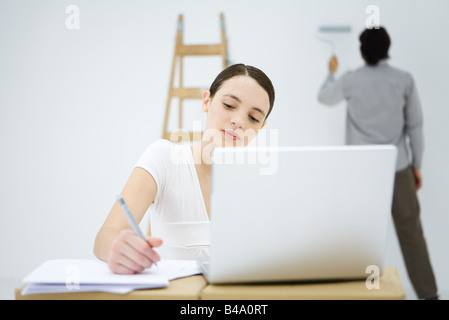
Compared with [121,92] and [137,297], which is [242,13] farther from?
[137,297]

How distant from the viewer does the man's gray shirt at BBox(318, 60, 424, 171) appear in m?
2.31

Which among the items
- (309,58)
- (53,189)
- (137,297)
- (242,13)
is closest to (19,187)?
(53,189)

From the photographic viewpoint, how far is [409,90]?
2.35 m

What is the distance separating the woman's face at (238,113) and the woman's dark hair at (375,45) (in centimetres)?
133

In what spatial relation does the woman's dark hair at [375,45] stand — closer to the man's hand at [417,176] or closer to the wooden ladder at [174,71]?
the man's hand at [417,176]

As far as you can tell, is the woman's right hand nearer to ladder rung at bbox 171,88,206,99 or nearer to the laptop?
the laptop

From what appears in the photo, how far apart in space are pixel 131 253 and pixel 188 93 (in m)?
1.83

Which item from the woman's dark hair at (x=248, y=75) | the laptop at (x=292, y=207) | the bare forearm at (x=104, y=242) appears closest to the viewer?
the laptop at (x=292, y=207)

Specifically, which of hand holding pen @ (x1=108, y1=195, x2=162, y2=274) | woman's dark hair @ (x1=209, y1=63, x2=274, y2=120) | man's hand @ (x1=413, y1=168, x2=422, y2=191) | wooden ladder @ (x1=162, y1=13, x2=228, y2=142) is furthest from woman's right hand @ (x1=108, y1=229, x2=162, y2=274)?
man's hand @ (x1=413, y1=168, x2=422, y2=191)

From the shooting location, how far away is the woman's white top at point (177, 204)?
1123mm

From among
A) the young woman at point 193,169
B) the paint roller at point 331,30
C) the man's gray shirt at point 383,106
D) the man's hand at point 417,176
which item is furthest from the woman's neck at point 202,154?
Result: the paint roller at point 331,30

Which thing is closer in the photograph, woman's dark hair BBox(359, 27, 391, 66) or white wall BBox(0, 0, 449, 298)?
woman's dark hair BBox(359, 27, 391, 66)

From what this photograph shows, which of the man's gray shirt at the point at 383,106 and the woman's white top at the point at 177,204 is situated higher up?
the man's gray shirt at the point at 383,106

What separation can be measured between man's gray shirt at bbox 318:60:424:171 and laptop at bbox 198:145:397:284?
5.82 ft
